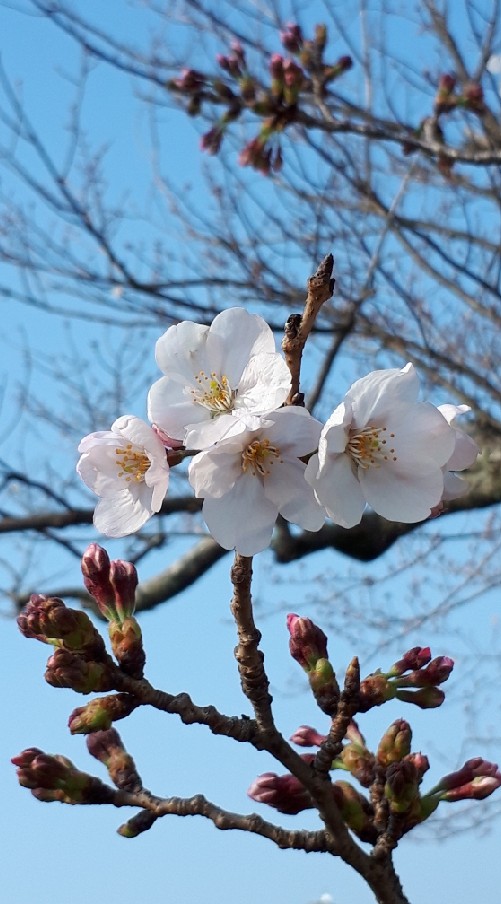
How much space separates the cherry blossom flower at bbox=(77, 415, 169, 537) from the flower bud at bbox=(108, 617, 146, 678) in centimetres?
13

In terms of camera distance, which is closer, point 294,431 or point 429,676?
point 294,431

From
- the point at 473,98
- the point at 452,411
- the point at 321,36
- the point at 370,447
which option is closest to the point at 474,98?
the point at 473,98

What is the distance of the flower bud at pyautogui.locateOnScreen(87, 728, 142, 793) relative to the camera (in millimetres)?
Result: 1241

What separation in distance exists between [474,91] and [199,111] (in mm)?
1393

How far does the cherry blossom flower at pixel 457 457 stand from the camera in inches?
46.4

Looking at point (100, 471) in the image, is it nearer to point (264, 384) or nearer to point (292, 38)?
point (264, 384)

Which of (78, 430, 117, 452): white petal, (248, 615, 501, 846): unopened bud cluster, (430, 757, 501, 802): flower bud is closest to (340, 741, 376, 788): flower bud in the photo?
(248, 615, 501, 846): unopened bud cluster

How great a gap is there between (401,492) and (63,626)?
17.7 inches

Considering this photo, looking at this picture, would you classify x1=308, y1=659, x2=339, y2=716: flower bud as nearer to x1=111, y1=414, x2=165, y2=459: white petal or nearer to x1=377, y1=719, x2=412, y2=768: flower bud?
x1=377, y1=719, x2=412, y2=768: flower bud

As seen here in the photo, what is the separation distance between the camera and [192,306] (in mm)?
4195

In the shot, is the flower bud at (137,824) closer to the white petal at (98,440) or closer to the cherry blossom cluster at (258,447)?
the cherry blossom cluster at (258,447)

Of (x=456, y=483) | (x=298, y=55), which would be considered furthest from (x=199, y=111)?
(x=456, y=483)

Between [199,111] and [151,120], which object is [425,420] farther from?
[151,120]

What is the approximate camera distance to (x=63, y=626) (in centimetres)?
107
